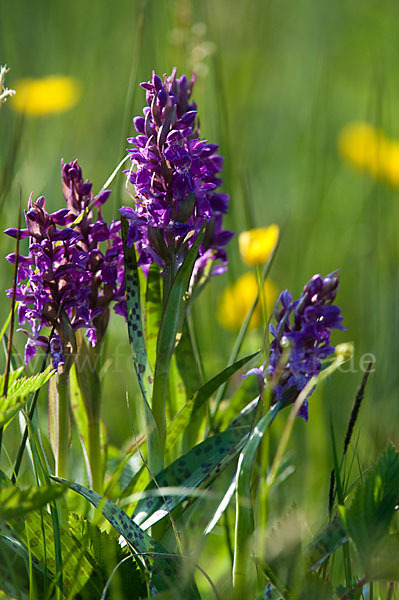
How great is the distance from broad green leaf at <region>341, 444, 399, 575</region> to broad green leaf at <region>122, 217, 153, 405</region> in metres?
0.48

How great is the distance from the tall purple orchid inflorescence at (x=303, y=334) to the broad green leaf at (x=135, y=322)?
26 centimetres

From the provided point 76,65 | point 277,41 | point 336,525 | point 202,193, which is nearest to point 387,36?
point 277,41

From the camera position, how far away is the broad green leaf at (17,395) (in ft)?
2.89

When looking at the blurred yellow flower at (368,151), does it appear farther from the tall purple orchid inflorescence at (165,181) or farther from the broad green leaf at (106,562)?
the broad green leaf at (106,562)

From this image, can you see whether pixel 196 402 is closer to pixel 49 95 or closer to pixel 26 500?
pixel 26 500

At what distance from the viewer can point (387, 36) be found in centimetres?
497

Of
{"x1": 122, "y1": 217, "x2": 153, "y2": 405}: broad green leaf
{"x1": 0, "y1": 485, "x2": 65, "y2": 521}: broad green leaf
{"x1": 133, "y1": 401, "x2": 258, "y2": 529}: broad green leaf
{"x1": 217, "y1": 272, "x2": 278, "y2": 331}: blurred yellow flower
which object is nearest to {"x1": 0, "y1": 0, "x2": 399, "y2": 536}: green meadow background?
{"x1": 217, "y1": 272, "x2": 278, "y2": 331}: blurred yellow flower

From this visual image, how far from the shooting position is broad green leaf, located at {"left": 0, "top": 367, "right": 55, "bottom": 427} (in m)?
0.88

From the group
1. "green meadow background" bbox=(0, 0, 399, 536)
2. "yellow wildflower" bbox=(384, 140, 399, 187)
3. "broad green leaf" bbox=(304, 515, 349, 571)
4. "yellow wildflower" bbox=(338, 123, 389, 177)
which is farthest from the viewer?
"yellow wildflower" bbox=(338, 123, 389, 177)

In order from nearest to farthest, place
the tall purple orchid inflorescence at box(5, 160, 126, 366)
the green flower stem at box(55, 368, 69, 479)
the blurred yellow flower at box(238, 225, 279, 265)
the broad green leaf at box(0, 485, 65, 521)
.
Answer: the broad green leaf at box(0, 485, 65, 521), the tall purple orchid inflorescence at box(5, 160, 126, 366), the green flower stem at box(55, 368, 69, 479), the blurred yellow flower at box(238, 225, 279, 265)

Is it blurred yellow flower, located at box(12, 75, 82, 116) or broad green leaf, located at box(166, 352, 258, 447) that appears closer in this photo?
broad green leaf, located at box(166, 352, 258, 447)

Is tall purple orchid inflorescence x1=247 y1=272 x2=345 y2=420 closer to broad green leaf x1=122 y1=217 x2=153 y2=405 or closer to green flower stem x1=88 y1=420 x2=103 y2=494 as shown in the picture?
broad green leaf x1=122 y1=217 x2=153 y2=405

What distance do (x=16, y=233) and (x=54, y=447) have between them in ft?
1.46

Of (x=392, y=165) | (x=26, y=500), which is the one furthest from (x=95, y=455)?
(x=392, y=165)
